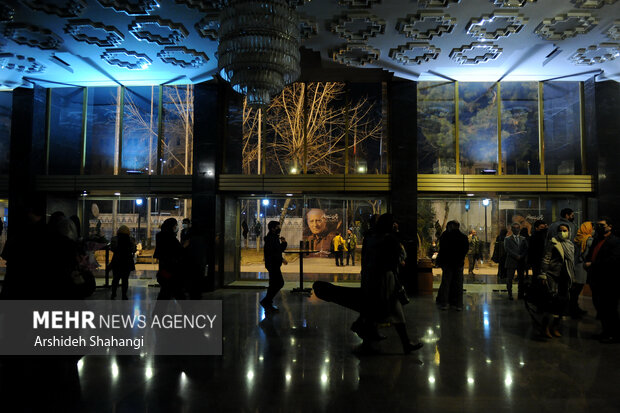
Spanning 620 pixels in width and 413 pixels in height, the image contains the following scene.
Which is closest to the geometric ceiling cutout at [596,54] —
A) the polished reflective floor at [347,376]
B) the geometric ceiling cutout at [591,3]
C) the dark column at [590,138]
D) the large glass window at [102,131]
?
the dark column at [590,138]

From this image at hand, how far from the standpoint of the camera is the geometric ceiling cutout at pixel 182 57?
28.2 ft

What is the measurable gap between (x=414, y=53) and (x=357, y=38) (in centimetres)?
154

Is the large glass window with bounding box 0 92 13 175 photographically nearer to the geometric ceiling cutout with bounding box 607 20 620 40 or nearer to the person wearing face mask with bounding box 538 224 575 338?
the person wearing face mask with bounding box 538 224 575 338

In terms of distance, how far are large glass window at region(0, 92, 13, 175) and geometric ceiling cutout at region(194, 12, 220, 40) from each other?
25.5 feet

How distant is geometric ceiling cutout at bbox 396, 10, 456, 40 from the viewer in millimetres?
7211

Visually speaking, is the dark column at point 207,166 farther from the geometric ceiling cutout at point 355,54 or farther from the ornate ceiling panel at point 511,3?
the ornate ceiling panel at point 511,3

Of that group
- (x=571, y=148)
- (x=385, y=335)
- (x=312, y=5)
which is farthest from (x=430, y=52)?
(x=385, y=335)

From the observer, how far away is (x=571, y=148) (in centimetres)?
1055

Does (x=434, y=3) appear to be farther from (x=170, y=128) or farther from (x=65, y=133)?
(x=65, y=133)

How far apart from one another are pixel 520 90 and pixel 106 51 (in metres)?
10.6

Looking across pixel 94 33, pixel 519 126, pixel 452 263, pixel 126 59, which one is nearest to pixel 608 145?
pixel 519 126

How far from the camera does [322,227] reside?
10.9 meters

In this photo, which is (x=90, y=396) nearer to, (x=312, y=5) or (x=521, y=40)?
(x=312, y=5)

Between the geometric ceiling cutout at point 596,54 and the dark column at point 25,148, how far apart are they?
1379cm
